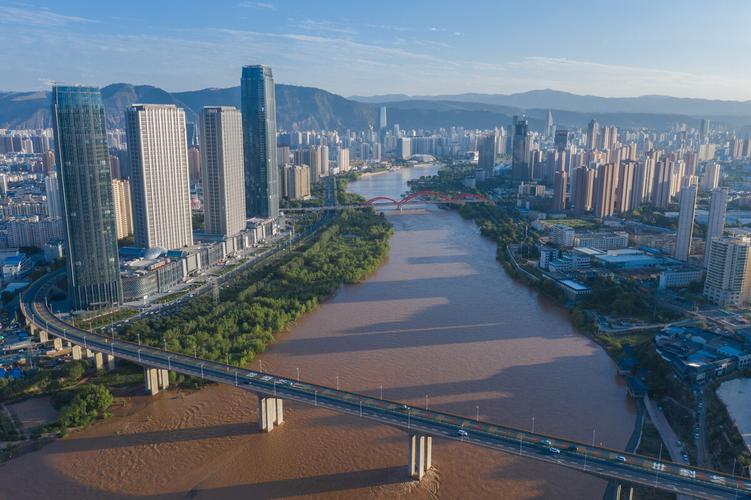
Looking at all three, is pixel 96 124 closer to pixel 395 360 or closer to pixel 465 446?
pixel 395 360

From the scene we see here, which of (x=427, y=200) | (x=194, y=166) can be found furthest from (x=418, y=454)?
(x=194, y=166)

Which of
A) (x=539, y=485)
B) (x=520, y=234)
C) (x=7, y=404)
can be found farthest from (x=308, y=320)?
(x=520, y=234)

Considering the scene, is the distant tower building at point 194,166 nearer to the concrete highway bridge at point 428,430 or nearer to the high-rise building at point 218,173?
the high-rise building at point 218,173

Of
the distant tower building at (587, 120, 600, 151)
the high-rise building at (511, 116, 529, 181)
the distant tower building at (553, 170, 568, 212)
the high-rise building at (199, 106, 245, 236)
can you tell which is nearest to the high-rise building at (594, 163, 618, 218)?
the distant tower building at (553, 170, 568, 212)

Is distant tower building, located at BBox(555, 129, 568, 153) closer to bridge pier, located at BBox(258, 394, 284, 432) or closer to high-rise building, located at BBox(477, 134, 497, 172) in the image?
high-rise building, located at BBox(477, 134, 497, 172)

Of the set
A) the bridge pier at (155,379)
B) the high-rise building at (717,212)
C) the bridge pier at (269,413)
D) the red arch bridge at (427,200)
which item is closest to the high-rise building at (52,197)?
the red arch bridge at (427,200)

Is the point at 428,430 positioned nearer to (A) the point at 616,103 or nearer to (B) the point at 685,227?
(B) the point at 685,227
